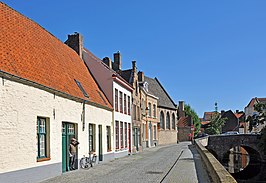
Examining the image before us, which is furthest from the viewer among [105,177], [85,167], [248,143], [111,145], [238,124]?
[238,124]

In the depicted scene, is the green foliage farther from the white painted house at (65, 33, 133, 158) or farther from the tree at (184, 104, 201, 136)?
the white painted house at (65, 33, 133, 158)

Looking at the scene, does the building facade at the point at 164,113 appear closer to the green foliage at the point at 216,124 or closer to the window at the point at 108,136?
the green foliage at the point at 216,124

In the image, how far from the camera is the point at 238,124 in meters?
91.9

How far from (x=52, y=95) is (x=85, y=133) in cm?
495

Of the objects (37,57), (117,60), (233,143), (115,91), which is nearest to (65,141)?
(37,57)

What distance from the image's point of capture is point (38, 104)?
1406 centimetres

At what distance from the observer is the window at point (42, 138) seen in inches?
562

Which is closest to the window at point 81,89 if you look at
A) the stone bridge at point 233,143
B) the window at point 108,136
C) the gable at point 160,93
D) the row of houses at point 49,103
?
the row of houses at point 49,103

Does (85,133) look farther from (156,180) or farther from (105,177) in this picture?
(156,180)

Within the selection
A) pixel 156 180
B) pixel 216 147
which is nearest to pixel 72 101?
pixel 156 180

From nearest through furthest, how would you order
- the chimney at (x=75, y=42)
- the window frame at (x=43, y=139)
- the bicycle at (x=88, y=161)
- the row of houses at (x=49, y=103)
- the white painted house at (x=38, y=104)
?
the white painted house at (x=38, y=104) < the row of houses at (x=49, y=103) < the window frame at (x=43, y=139) < the bicycle at (x=88, y=161) < the chimney at (x=75, y=42)

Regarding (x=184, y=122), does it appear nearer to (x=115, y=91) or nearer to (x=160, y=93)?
(x=160, y=93)

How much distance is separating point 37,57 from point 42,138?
Result: 11.6ft

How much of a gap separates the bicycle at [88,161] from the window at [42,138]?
4.35m
